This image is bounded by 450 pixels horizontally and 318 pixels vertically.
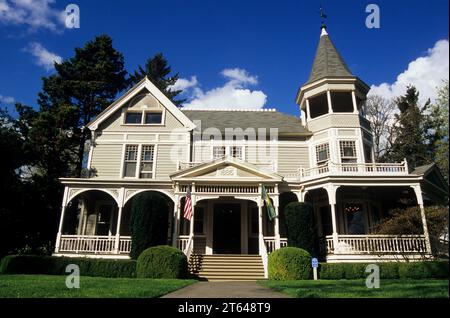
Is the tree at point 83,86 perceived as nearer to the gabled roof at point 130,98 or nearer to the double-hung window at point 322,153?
the gabled roof at point 130,98

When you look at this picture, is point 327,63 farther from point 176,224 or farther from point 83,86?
point 83,86

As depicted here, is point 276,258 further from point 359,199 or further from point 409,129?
point 409,129

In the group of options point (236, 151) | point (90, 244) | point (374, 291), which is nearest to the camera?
point (374, 291)

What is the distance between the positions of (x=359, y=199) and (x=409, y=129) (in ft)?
67.6

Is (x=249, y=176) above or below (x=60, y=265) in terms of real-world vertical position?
above

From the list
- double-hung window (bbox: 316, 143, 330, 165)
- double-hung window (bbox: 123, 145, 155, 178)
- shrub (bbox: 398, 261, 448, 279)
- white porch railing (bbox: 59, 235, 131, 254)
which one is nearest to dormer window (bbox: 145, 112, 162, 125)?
double-hung window (bbox: 123, 145, 155, 178)

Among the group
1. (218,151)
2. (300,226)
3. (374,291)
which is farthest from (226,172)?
(374,291)

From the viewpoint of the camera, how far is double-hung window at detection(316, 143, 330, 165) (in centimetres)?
1848

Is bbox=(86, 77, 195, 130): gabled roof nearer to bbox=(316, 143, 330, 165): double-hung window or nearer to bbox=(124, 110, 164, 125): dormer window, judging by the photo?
bbox=(124, 110, 164, 125): dormer window

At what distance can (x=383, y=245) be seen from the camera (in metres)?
14.4

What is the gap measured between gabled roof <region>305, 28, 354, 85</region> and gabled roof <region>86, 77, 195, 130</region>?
8217mm

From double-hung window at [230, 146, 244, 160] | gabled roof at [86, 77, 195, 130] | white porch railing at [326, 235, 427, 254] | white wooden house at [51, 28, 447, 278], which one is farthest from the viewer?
double-hung window at [230, 146, 244, 160]

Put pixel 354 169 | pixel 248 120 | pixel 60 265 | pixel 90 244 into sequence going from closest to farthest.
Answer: pixel 60 265 → pixel 90 244 → pixel 354 169 → pixel 248 120

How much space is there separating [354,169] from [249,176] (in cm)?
593
